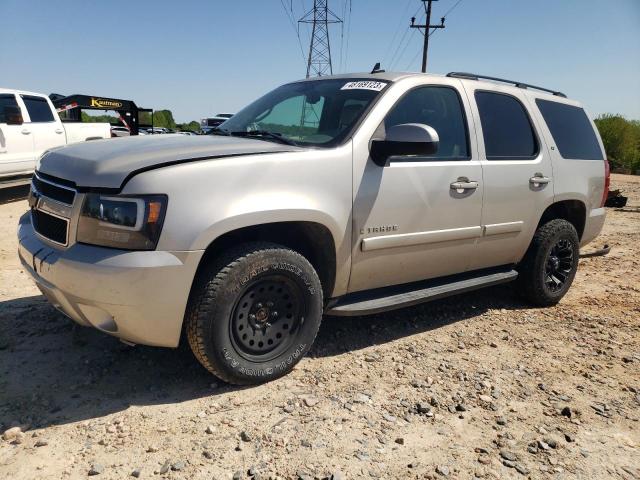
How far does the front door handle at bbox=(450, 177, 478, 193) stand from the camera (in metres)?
3.39

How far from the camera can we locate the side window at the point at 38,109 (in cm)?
923

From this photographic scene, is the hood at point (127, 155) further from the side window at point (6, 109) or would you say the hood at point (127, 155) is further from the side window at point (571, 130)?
the side window at point (6, 109)

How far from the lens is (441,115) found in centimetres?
351

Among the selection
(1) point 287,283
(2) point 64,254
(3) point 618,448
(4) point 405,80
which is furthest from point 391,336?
(2) point 64,254

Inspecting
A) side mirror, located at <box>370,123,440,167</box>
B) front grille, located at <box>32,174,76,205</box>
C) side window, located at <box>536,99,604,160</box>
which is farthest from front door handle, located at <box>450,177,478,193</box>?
front grille, located at <box>32,174,76,205</box>

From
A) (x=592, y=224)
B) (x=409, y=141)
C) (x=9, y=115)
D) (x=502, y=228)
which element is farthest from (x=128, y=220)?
(x=9, y=115)

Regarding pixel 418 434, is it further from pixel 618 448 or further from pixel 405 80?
pixel 405 80

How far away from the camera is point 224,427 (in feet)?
7.99

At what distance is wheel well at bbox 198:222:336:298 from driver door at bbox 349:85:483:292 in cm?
16

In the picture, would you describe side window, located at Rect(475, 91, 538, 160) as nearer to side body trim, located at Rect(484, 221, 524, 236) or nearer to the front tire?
side body trim, located at Rect(484, 221, 524, 236)

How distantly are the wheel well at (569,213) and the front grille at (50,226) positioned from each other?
3.72 metres

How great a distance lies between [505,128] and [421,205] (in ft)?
4.07

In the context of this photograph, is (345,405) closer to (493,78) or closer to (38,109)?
(493,78)

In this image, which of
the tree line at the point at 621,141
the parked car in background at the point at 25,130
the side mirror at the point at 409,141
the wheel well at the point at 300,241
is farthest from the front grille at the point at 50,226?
the tree line at the point at 621,141
